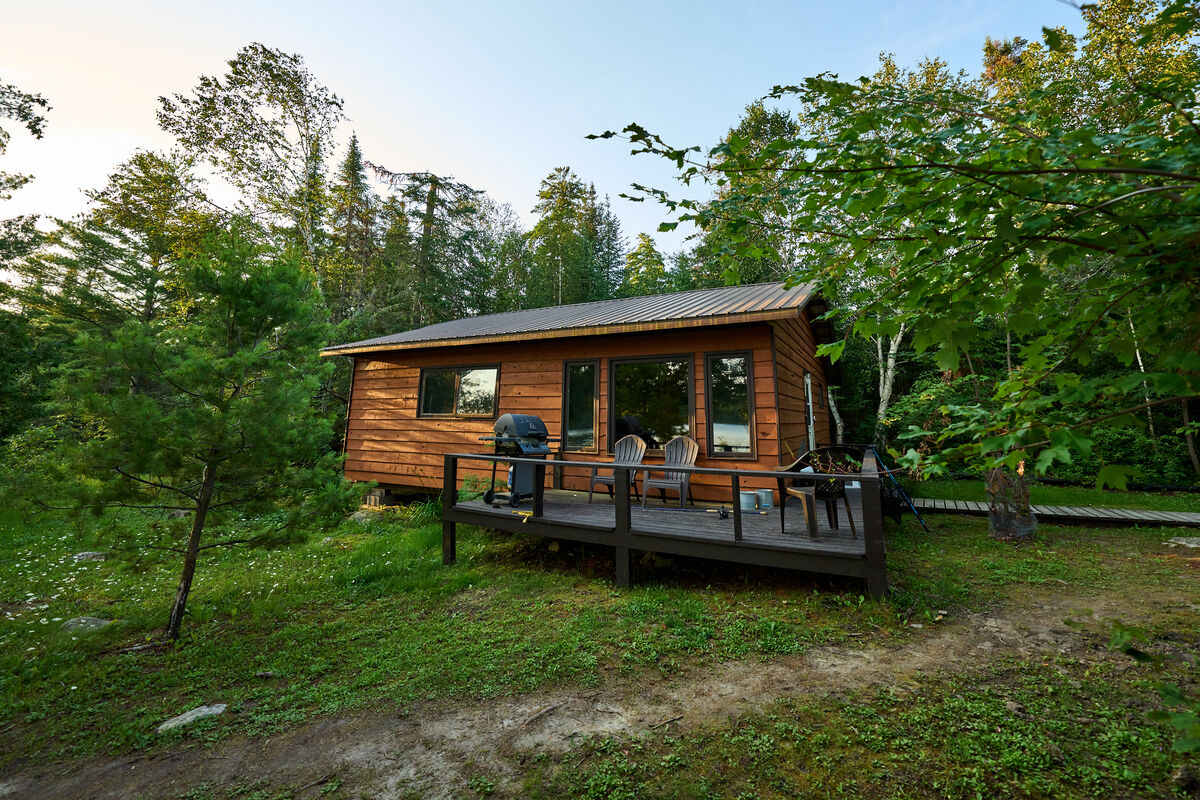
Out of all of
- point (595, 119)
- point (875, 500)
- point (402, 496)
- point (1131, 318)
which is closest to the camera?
point (1131, 318)

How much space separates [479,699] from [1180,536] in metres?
8.22

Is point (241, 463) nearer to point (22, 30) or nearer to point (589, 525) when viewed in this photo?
point (589, 525)

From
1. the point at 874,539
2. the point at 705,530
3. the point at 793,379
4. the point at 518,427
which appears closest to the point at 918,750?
the point at 874,539

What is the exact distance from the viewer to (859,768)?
208 cm

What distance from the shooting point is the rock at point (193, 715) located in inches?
107

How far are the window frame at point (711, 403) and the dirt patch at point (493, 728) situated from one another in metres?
2.86

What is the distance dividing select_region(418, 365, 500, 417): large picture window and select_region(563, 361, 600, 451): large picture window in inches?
54.7

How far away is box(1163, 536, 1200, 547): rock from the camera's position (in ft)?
17.2

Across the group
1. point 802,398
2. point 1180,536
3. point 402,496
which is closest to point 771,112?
point 802,398

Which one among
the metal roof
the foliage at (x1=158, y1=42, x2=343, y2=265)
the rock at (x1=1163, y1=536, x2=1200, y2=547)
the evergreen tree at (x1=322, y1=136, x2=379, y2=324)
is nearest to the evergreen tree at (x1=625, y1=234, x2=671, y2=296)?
the evergreen tree at (x1=322, y1=136, x2=379, y2=324)

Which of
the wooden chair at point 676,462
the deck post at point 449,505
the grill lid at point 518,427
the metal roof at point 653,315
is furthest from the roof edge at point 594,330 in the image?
the deck post at point 449,505

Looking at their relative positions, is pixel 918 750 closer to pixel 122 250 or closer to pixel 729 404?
pixel 729 404

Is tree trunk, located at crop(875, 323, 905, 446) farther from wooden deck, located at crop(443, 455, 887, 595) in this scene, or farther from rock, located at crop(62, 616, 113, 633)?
rock, located at crop(62, 616, 113, 633)

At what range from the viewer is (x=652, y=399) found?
666 cm
